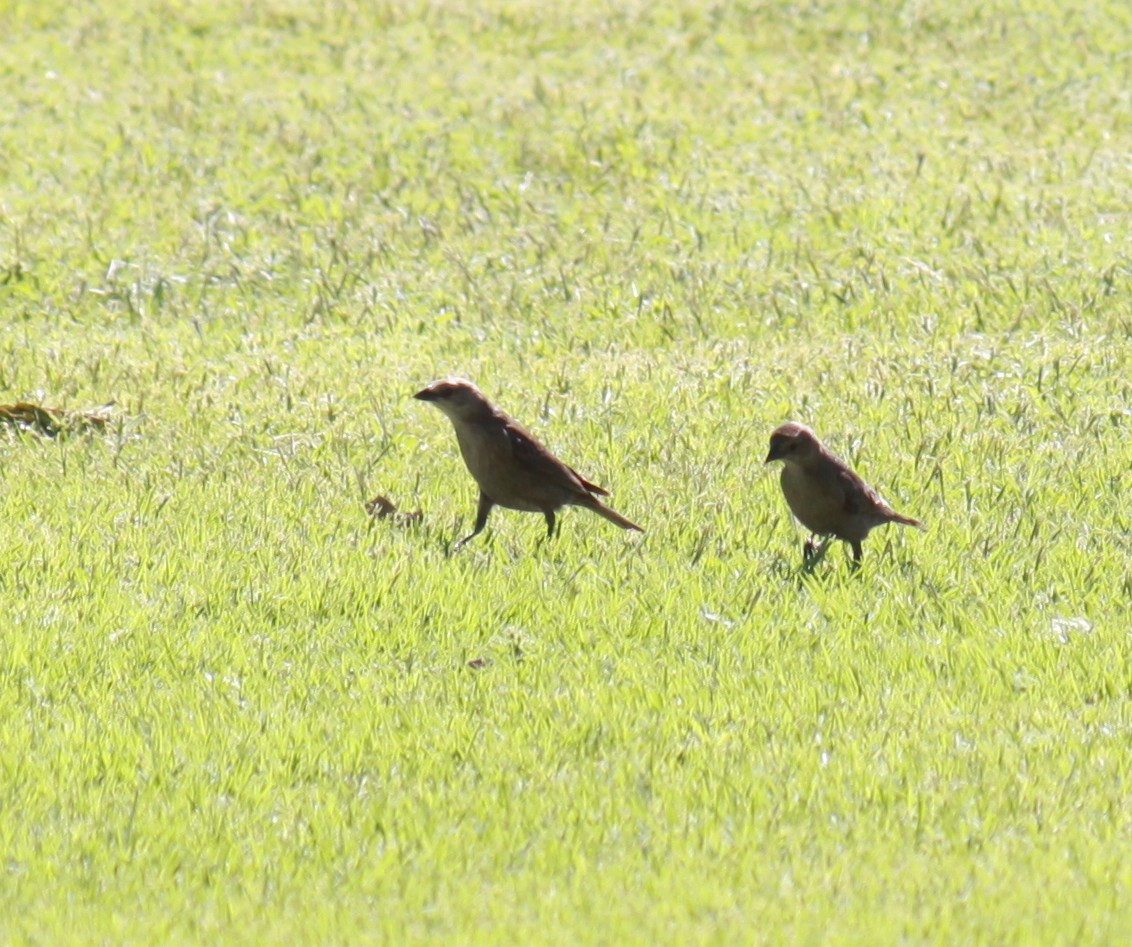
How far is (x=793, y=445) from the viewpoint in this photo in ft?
23.9

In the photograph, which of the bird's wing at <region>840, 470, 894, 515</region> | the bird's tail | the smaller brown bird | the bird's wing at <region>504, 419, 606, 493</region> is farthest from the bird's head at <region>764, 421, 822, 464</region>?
the bird's wing at <region>504, 419, 606, 493</region>

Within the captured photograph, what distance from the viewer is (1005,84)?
1859 cm

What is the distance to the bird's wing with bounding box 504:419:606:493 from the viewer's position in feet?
24.8

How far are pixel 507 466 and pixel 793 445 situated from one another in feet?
3.96

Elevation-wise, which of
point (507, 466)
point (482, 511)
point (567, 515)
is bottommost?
point (567, 515)

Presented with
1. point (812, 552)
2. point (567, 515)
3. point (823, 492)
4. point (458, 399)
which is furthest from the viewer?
point (567, 515)

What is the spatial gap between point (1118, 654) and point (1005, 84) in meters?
13.5

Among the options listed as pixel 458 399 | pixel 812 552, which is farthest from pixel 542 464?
pixel 812 552

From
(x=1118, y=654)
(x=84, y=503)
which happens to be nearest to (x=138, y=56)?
(x=84, y=503)

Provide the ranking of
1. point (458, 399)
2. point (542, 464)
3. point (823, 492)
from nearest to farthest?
point (823, 492)
point (542, 464)
point (458, 399)

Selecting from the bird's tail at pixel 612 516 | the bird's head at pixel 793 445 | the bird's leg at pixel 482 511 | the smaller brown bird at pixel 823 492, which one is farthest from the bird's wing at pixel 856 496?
the bird's leg at pixel 482 511

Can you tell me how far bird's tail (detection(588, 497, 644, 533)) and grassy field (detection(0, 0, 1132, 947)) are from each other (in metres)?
0.10

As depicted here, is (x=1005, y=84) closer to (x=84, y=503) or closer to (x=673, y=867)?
(x=84, y=503)

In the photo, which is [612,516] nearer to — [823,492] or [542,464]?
[542,464]
